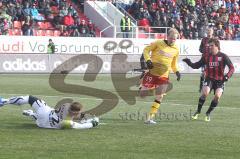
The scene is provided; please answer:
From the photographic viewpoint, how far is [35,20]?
132 feet

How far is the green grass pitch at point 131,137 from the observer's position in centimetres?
1007

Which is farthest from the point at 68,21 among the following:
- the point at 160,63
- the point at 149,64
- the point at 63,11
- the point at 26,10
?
the point at 149,64

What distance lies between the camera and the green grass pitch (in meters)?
10.1

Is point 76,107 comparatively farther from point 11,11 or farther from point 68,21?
point 68,21

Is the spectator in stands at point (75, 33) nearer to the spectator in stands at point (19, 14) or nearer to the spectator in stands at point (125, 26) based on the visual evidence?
the spectator in stands at point (19, 14)

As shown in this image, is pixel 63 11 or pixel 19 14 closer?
pixel 19 14

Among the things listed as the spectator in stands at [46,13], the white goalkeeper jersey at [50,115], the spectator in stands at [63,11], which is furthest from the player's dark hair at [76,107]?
the spectator in stands at [63,11]

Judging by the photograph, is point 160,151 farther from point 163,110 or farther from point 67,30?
point 67,30

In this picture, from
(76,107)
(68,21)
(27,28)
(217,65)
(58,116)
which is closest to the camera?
(76,107)

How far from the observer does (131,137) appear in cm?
1193

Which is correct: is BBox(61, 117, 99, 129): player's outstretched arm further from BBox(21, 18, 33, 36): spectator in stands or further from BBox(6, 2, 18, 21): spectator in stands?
BBox(6, 2, 18, 21): spectator in stands

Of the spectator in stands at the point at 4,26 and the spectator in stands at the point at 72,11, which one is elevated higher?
the spectator in stands at the point at 72,11

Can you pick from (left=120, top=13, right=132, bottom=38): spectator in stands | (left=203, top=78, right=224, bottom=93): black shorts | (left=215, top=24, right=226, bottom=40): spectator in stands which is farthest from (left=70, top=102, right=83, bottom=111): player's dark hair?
(left=215, top=24, right=226, bottom=40): spectator in stands

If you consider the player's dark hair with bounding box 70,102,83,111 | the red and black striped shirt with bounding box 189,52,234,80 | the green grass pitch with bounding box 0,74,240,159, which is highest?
the red and black striped shirt with bounding box 189,52,234,80
